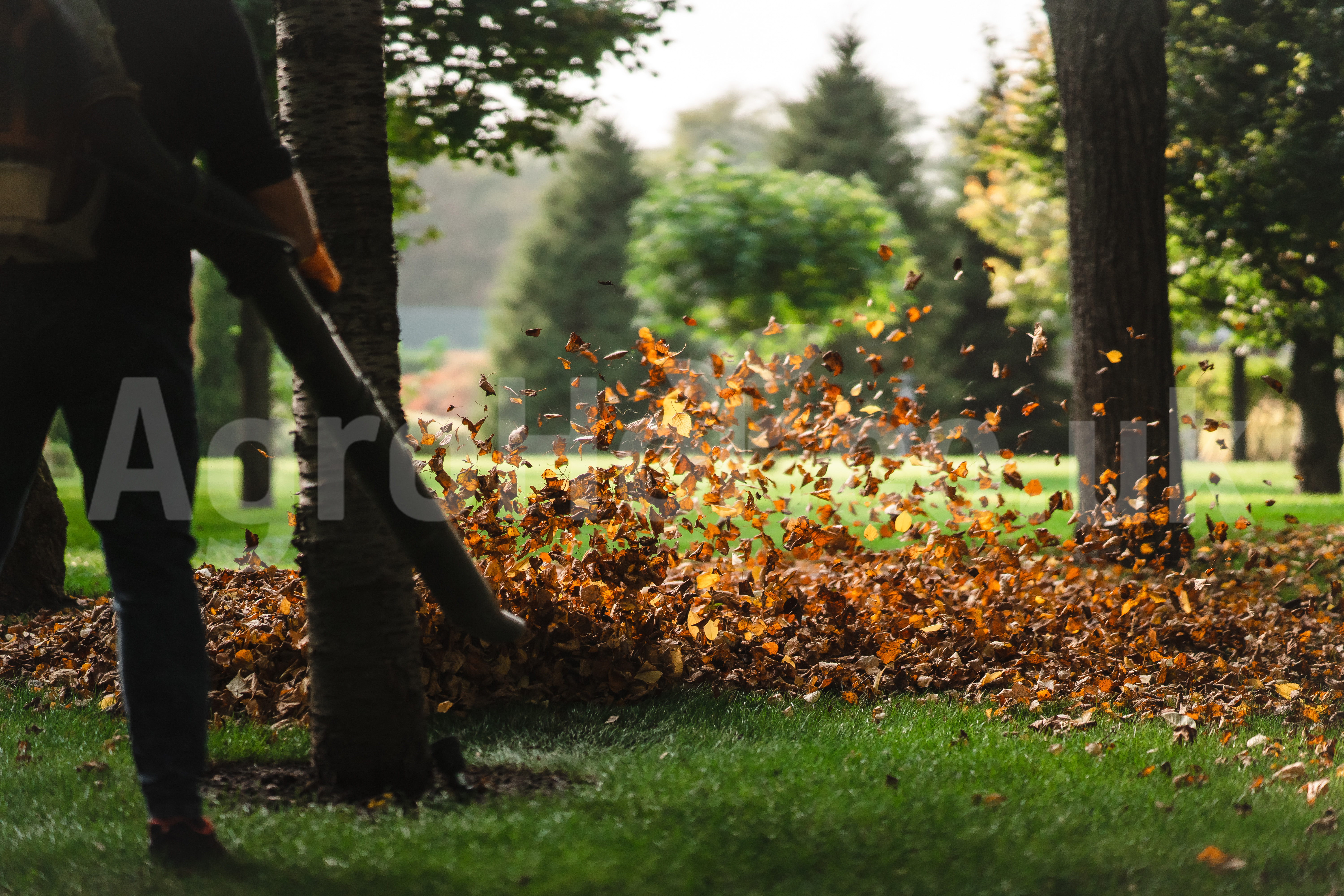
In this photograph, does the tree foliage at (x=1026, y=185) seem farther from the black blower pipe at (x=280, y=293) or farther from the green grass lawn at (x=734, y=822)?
the black blower pipe at (x=280, y=293)

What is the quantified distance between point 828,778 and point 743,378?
6.73 feet

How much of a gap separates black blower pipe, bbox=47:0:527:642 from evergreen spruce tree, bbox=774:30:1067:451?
27929 mm

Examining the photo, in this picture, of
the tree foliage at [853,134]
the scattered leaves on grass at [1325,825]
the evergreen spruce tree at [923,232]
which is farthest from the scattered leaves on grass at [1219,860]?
the tree foliage at [853,134]

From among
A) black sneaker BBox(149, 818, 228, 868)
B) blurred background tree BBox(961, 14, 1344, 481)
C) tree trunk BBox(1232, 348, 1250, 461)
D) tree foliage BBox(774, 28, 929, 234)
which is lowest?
black sneaker BBox(149, 818, 228, 868)

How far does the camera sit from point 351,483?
2.62 metres

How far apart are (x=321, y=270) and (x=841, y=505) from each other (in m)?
3.04

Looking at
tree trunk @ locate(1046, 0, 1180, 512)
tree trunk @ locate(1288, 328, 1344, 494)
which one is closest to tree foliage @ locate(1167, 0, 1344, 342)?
tree trunk @ locate(1288, 328, 1344, 494)

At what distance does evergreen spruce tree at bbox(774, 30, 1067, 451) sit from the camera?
33.2m

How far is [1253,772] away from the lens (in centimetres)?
319

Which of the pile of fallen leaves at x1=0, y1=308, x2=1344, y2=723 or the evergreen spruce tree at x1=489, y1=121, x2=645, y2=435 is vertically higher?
the evergreen spruce tree at x1=489, y1=121, x2=645, y2=435

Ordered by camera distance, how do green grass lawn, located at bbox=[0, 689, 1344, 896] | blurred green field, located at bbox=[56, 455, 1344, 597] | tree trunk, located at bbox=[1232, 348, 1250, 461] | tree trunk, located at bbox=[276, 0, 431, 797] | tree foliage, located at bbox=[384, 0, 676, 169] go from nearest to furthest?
green grass lawn, located at bbox=[0, 689, 1344, 896]
tree trunk, located at bbox=[276, 0, 431, 797]
blurred green field, located at bbox=[56, 455, 1344, 597]
tree foliage, located at bbox=[384, 0, 676, 169]
tree trunk, located at bbox=[1232, 348, 1250, 461]

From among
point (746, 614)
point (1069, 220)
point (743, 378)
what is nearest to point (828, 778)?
point (746, 614)

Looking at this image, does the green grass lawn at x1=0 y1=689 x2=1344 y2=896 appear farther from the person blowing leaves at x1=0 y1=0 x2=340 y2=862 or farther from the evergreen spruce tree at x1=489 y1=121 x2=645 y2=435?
the evergreen spruce tree at x1=489 y1=121 x2=645 y2=435

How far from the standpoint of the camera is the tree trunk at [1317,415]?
47.0 feet
